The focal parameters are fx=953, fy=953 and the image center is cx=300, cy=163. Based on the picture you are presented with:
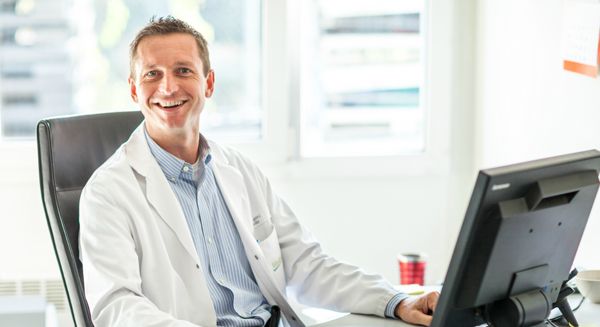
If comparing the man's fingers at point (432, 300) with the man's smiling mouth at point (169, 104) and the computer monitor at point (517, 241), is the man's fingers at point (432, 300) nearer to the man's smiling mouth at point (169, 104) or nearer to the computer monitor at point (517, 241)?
the computer monitor at point (517, 241)

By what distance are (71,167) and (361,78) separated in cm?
179

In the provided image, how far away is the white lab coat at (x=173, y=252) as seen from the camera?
6.25 feet

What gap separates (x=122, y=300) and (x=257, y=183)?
0.59m

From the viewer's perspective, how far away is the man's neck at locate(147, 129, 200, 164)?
2186 mm

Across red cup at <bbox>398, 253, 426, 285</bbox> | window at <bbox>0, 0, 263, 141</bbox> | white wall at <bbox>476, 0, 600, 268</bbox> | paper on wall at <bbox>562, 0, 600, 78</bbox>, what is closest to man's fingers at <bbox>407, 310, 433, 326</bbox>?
white wall at <bbox>476, 0, 600, 268</bbox>

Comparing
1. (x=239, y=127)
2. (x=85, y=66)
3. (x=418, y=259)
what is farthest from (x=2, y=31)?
(x=418, y=259)

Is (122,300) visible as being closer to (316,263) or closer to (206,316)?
(206,316)

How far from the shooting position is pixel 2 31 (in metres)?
3.48

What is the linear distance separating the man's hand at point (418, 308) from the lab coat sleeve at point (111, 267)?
0.48m

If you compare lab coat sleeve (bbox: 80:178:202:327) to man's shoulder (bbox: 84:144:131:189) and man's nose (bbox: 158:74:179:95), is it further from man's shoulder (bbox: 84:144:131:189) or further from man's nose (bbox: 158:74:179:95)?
man's nose (bbox: 158:74:179:95)

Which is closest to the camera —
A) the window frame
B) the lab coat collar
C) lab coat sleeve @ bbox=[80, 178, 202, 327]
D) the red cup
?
lab coat sleeve @ bbox=[80, 178, 202, 327]

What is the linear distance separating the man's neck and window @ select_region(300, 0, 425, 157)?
58.8 inches

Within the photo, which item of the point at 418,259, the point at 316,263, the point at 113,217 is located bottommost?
the point at 418,259

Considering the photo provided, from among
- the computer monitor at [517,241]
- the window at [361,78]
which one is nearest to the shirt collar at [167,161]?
the computer monitor at [517,241]
